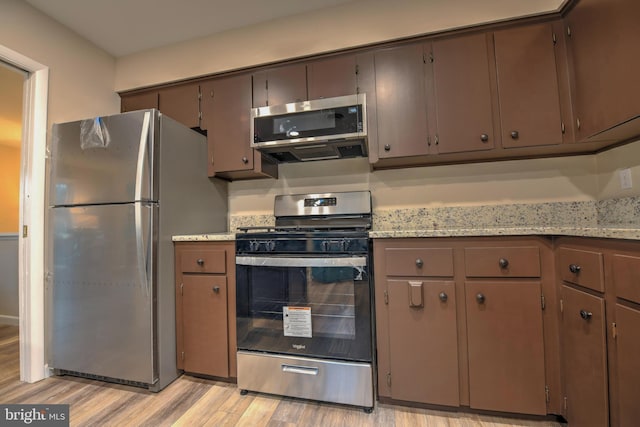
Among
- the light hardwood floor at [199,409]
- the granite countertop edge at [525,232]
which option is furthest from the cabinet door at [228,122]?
the light hardwood floor at [199,409]

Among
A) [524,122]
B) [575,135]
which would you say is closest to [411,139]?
[524,122]

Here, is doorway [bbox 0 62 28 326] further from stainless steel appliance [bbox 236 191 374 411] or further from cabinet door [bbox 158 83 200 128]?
stainless steel appliance [bbox 236 191 374 411]

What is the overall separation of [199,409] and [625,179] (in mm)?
2614

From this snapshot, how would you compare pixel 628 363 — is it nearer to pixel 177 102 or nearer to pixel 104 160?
pixel 104 160

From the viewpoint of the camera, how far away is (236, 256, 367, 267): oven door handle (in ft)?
4.83

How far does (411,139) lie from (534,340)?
4.05 feet

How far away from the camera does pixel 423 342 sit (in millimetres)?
1418

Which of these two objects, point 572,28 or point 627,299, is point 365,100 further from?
point 627,299

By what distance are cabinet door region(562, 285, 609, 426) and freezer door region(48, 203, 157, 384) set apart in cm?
209

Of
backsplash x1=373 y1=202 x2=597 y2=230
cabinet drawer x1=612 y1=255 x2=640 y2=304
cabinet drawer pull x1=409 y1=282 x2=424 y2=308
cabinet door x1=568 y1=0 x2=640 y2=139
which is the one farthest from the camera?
backsplash x1=373 y1=202 x2=597 y2=230

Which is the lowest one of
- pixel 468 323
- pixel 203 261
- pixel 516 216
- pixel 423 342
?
pixel 423 342

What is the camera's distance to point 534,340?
1310 millimetres

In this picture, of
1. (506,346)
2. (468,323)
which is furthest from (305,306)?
(506,346)

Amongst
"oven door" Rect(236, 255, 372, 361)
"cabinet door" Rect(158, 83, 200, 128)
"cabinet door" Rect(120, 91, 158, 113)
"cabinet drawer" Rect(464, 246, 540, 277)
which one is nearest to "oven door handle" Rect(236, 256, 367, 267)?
"oven door" Rect(236, 255, 372, 361)
